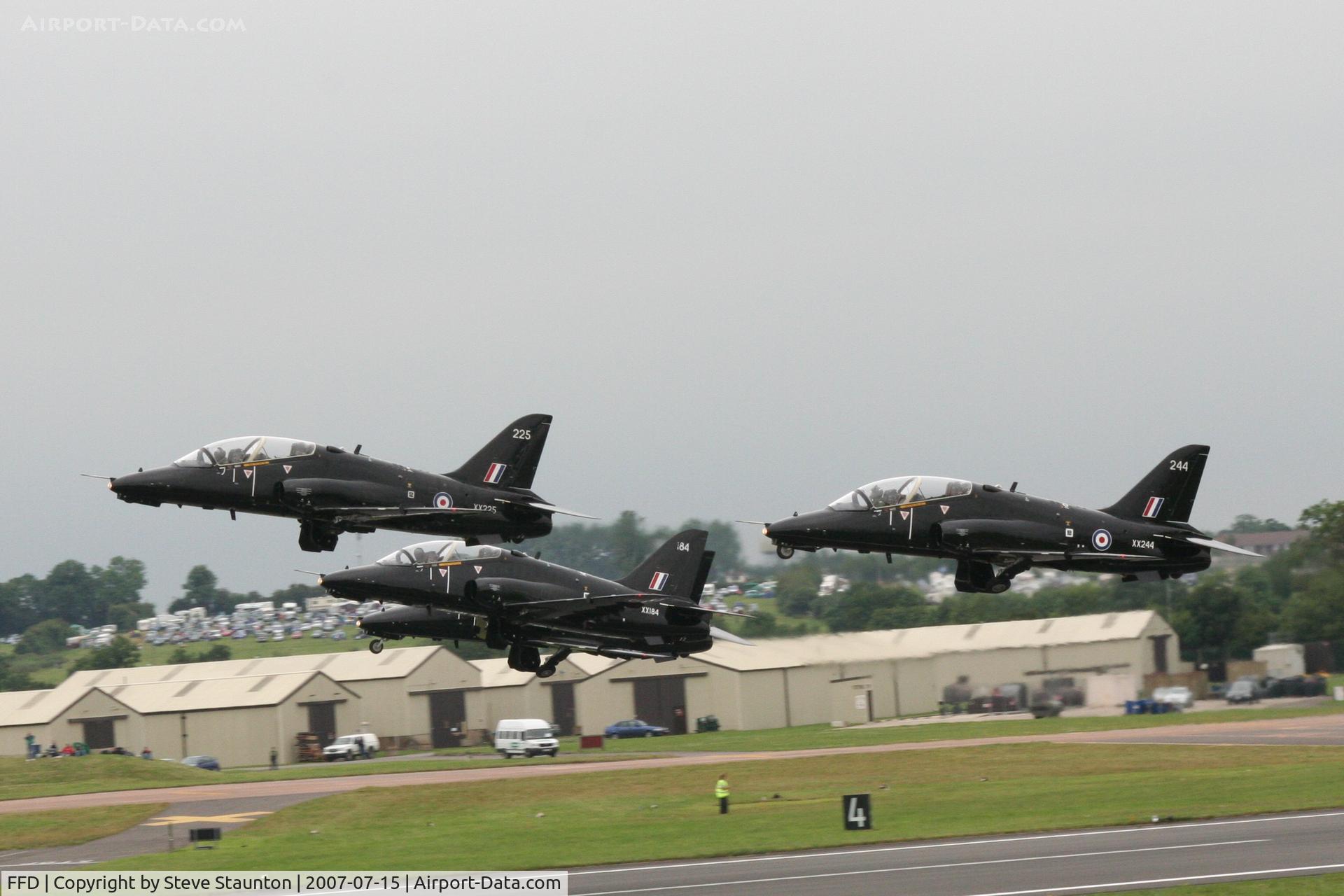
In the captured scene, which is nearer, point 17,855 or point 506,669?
point 17,855

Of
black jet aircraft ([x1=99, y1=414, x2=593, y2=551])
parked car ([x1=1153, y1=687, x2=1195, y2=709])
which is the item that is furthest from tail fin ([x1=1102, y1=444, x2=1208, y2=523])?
parked car ([x1=1153, y1=687, x2=1195, y2=709])

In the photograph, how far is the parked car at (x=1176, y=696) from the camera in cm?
9162

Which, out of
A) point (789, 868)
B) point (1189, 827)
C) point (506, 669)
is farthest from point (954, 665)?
point (789, 868)

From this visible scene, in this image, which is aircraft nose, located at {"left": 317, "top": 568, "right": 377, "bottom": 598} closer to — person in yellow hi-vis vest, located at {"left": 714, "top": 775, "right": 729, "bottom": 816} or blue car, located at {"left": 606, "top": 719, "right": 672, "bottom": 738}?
person in yellow hi-vis vest, located at {"left": 714, "top": 775, "right": 729, "bottom": 816}

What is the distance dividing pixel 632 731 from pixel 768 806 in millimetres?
44794

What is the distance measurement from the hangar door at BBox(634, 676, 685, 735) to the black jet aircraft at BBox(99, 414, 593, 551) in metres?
59.9

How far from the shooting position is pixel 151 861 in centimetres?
4797

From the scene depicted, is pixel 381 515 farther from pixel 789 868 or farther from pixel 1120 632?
pixel 1120 632

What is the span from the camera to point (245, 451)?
44500 mm

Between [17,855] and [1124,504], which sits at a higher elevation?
[1124,504]

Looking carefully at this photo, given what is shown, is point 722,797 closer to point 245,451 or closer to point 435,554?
point 435,554

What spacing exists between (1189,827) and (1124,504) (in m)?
10.6

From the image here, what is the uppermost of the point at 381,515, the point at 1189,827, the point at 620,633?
the point at 381,515

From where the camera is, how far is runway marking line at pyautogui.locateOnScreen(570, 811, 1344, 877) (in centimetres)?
4375
